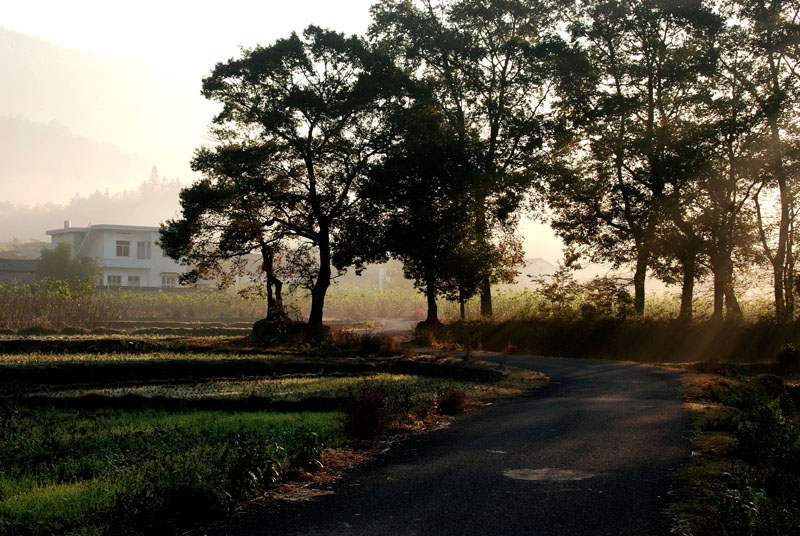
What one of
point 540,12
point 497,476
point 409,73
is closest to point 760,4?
point 540,12

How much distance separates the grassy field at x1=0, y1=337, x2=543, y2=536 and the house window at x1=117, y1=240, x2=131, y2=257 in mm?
51614

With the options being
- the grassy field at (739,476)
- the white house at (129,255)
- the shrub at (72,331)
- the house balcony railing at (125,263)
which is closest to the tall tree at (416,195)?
the shrub at (72,331)

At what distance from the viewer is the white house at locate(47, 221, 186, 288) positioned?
69625 millimetres

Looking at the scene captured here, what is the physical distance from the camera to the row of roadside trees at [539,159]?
104 feet

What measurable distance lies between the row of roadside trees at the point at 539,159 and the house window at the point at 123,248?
40.2m

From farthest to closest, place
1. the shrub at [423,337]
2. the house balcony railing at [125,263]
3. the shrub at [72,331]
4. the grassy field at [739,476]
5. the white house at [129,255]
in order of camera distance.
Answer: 1. the white house at [129,255]
2. the house balcony railing at [125,263]
3. the shrub at [423,337]
4. the shrub at [72,331]
5. the grassy field at [739,476]

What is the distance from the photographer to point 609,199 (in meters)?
34.5

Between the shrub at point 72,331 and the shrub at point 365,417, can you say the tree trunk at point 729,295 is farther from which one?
the shrub at point 72,331

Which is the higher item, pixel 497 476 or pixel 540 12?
pixel 540 12

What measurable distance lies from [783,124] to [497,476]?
3010 cm

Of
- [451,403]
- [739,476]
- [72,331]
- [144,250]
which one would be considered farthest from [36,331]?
[144,250]

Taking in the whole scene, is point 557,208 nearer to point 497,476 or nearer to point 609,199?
point 609,199

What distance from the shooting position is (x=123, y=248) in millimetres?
70562

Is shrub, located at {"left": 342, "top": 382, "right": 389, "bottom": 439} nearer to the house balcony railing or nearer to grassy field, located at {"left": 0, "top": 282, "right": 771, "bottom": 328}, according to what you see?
grassy field, located at {"left": 0, "top": 282, "right": 771, "bottom": 328}
